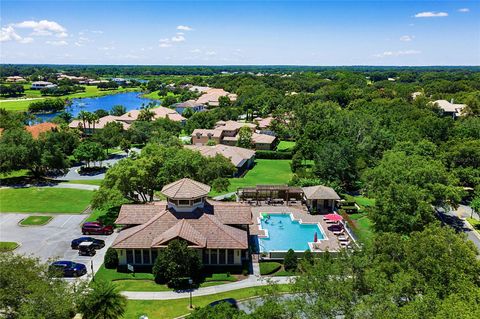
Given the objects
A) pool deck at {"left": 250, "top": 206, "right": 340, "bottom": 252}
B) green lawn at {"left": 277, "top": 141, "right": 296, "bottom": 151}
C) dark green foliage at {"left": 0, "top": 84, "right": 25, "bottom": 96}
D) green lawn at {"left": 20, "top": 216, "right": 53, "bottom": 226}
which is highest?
dark green foliage at {"left": 0, "top": 84, "right": 25, "bottom": 96}

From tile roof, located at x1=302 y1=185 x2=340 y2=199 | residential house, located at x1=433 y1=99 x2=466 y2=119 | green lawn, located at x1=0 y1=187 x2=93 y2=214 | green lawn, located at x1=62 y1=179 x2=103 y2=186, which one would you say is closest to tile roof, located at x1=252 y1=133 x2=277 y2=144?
tile roof, located at x1=302 y1=185 x2=340 y2=199

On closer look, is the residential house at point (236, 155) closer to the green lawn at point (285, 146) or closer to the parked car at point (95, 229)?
the green lawn at point (285, 146)

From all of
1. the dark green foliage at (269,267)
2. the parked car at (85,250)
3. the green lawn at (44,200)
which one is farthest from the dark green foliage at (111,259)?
the green lawn at (44,200)

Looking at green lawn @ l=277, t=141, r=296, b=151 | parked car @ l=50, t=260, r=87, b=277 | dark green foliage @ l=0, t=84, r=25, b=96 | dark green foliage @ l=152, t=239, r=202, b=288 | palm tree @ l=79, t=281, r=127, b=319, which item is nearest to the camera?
palm tree @ l=79, t=281, r=127, b=319

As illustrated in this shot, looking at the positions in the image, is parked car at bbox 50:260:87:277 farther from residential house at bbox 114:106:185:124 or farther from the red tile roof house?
residential house at bbox 114:106:185:124

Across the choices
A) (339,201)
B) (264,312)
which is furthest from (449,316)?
(339,201)

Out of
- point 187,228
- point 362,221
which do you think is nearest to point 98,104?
point 362,221
